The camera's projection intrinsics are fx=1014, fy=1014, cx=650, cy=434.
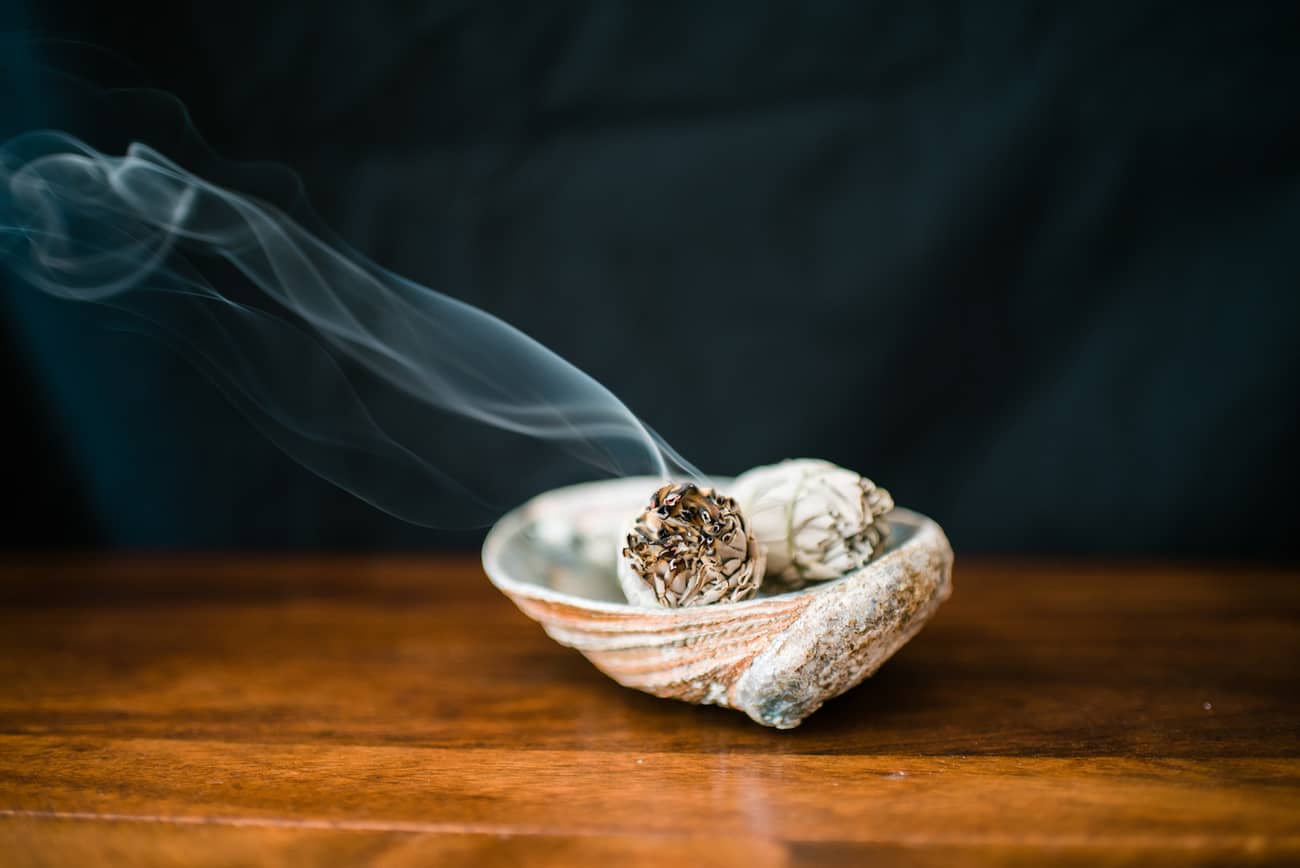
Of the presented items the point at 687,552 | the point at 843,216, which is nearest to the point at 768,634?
the point at 687,552

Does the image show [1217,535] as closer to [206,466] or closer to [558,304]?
[558,304]

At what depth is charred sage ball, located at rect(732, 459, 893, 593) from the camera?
0.71 metres

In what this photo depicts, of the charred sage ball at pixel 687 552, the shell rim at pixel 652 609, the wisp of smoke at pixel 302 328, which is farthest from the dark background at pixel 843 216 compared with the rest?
the charred sage ball at pixel 687 552

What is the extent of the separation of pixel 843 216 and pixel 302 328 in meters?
0.63

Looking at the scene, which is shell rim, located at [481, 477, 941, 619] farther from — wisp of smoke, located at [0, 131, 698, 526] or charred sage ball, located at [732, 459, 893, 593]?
wisp of smoke, located at [0, 131, 698, 526]

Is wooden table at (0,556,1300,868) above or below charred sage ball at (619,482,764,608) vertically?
below

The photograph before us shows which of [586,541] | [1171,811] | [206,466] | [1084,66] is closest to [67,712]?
[586,541]

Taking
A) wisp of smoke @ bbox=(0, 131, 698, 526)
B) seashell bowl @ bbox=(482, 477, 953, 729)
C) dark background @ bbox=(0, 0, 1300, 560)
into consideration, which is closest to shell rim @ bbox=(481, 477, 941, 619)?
seashell bowl @ bbox=(482, 477, 953, 729)

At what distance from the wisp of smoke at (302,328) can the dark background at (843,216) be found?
118 millimetres

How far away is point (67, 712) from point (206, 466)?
1.93ft

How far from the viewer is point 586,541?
857 millimetres

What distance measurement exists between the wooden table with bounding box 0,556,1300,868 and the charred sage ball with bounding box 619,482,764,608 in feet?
0.32

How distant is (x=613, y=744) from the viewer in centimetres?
66

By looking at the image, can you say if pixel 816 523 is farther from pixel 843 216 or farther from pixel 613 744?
pixel 843 216
